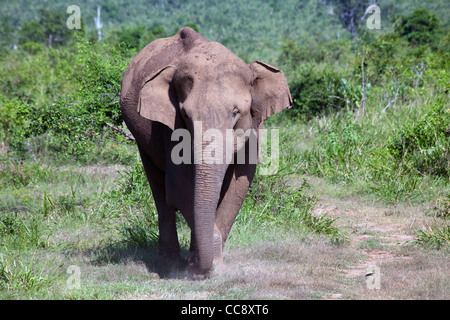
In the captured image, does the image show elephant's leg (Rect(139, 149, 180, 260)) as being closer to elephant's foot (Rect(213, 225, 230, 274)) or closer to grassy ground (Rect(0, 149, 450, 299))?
grassy ground (Rect(0, 149, 450, 299))

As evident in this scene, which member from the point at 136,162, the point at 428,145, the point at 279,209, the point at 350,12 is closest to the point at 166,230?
the point at 279,209

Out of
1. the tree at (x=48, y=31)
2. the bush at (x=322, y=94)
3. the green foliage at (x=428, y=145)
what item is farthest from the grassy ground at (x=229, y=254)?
the tree at (x=48, y=31)

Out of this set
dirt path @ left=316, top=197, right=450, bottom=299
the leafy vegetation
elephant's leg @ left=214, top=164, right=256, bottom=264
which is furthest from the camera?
the leafy vegetation

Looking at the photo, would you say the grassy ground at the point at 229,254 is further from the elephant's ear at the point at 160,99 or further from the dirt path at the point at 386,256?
the elephant's ear at the point at 160,99

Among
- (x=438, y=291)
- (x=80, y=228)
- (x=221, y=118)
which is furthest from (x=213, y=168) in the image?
(x=80, y=228)

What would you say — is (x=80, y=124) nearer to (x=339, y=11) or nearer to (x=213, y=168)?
(x=213, y=168)

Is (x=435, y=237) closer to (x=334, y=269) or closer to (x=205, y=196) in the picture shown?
(x=334, y=269)

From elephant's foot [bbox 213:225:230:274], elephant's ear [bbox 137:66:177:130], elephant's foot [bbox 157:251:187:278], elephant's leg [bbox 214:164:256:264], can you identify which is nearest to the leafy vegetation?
elephant's foot [bbox 157:251:187:278]

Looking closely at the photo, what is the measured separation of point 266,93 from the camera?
215 inches

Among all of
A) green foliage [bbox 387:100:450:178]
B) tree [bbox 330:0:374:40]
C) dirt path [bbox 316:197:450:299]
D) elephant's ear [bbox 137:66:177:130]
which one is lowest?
dirt path [bbox 316:197:450:299]

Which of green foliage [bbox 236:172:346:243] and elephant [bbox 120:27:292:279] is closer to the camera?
elephant [bbox 120:27:292:279]

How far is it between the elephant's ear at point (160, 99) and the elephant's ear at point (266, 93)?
2.35 feet

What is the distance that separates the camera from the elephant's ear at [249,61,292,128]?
546cm

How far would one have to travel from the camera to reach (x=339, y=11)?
45.3 metres
